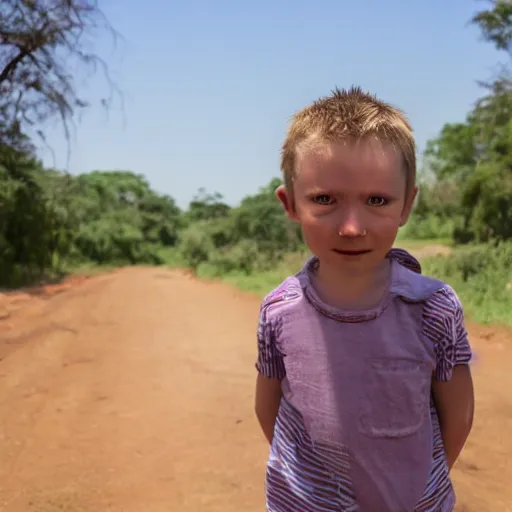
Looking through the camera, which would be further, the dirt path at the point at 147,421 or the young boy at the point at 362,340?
the dirt path at the point at 147,421

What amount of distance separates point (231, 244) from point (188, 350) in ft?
49.3

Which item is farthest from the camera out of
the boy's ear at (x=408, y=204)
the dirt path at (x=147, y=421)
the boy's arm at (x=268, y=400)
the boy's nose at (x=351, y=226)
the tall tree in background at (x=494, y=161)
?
the tall tree in background at (x=494, y=161)

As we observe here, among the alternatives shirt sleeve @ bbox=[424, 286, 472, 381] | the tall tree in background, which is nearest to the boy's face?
shirt sleeve @ bbox=[424, 286, 472, 381]

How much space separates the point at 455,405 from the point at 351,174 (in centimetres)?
49

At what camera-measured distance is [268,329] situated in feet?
3.87

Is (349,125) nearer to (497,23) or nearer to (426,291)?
(426,291)

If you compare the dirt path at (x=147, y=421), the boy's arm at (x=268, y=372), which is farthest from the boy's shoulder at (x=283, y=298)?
the dirt path at (x=147, y=421)

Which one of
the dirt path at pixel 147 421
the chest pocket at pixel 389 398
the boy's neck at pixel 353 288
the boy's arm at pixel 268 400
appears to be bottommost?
the dirt path at pixel 147 421

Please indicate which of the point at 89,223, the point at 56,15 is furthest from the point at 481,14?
the point at 89,223

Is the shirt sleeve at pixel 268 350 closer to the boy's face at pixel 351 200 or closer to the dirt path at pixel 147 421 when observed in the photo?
the boy's face at pixel 351 200

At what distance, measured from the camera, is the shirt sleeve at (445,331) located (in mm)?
1058

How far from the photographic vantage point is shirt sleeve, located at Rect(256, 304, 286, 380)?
1.18 metres

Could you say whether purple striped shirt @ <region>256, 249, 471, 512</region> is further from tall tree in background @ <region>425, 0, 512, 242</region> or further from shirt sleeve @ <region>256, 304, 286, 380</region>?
tall tree in background @ <region>425, 0, 512, 242</region>

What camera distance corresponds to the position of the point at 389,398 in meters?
1.03
